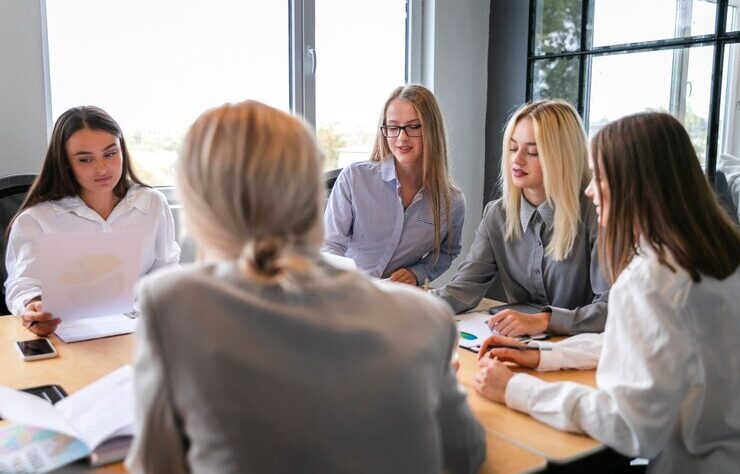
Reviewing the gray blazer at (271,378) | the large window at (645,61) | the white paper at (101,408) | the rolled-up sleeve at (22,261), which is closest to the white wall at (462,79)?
the large window at (645,61)

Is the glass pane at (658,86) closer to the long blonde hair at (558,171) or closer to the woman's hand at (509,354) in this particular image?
the long blonde hair at (558,171)

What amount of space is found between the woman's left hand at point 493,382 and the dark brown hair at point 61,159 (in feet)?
4.50

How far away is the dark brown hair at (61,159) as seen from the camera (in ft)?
6.78

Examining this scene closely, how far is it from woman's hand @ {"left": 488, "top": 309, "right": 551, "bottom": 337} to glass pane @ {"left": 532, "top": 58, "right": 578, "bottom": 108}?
2054 millimetres

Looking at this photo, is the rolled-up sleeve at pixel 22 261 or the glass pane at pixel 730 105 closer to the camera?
the rolled-up sleeve at pixel 22 261

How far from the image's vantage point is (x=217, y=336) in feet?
2.60

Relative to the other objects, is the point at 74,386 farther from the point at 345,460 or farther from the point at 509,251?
the point at 509,251

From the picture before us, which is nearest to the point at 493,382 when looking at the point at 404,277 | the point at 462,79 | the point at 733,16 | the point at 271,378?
the point at 271,378

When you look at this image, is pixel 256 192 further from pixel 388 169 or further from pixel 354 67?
pixel 354 67

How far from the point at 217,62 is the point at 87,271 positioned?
1.61 metres

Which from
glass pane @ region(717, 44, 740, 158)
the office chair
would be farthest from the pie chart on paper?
glass pane @ region(717, 44, 740, 158)

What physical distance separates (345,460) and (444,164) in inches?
69.9

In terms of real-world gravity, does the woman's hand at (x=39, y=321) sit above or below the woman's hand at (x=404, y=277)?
above

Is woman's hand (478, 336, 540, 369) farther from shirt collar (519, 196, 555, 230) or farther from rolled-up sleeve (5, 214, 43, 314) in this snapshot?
rolled-up sleeve (5, 214, 43, 314)
